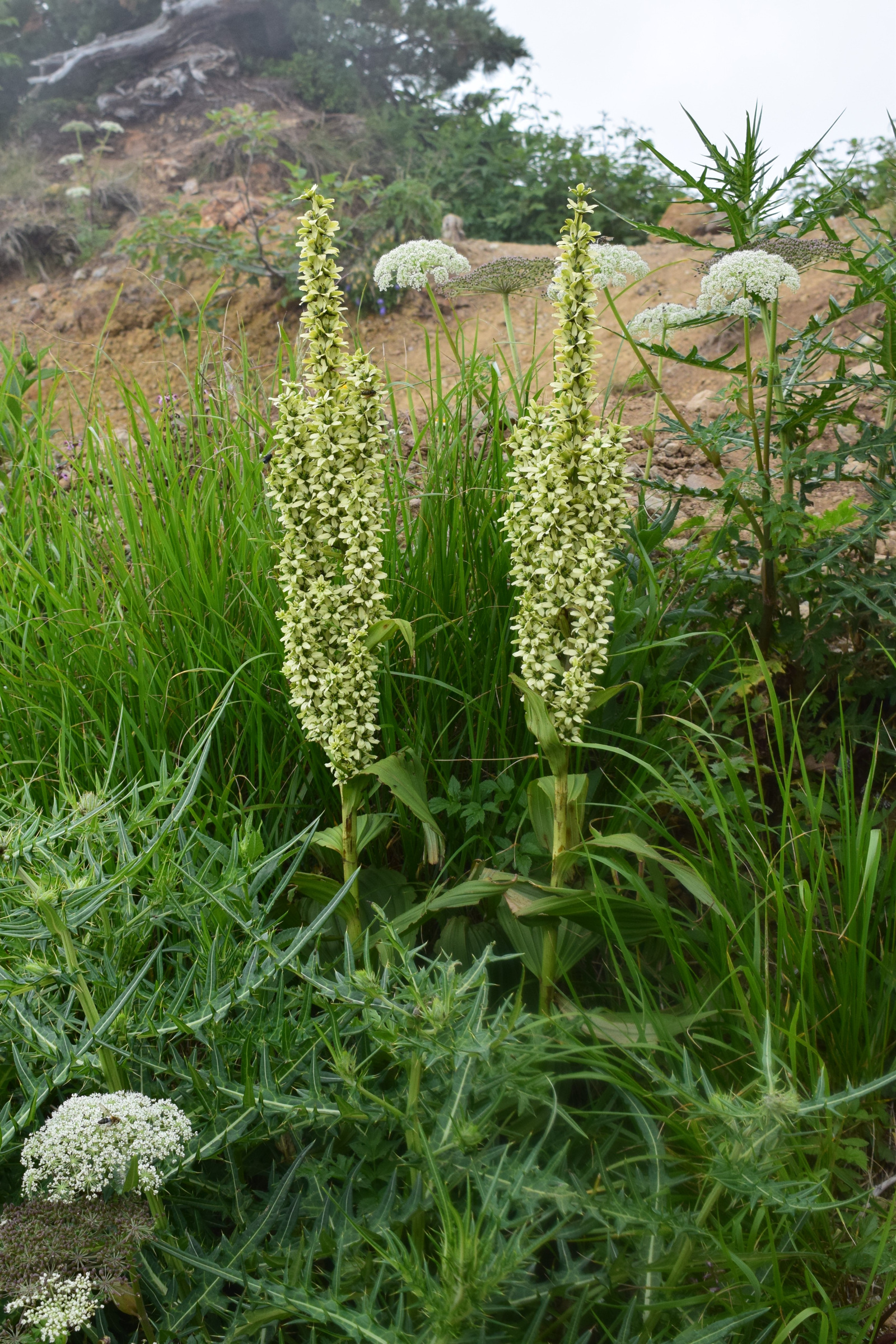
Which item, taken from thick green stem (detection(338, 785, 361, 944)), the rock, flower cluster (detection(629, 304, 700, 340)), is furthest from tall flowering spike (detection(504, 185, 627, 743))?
the rock

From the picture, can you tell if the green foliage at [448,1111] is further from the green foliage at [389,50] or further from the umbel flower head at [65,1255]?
the green foliage at [389,50]

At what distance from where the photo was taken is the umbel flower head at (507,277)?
263 cm

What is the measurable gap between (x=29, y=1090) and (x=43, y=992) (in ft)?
0.94

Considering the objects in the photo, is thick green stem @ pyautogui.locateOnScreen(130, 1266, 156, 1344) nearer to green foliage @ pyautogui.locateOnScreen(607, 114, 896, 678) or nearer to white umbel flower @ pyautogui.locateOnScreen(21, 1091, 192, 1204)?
white umbel flower @ pyautogui.locateOnScreen(21, 1091, 192, 1204)

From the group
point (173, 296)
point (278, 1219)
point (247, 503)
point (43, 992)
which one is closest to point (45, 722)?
point (247, 503)

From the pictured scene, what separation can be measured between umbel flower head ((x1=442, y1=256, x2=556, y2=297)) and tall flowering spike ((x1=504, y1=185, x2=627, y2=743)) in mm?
1014

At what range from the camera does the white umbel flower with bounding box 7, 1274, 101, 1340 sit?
3.52ft

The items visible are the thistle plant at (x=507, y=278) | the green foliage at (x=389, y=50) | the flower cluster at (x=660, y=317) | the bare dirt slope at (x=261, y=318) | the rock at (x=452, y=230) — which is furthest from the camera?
the green foliage at (x=389, y=50)

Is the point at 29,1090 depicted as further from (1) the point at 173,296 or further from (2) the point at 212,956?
(1) the point at 173,296

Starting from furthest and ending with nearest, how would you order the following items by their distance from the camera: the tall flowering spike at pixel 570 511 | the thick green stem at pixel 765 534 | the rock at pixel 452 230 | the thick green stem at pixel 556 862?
the rock at pixel 452 230
the thick green stem at pixel 765 534
the thick green stem at pixel 556 862
the tall flowering spike at pixel 570 511

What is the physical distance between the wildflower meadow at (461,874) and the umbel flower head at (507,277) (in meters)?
0.03

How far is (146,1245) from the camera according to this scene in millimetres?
1385

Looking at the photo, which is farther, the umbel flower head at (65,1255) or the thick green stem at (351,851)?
the thick green stem at (351,851)

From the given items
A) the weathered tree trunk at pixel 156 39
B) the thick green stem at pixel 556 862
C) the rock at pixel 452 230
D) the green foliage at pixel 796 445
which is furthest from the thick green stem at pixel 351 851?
the weathered tree trunk at pixel 156 39
